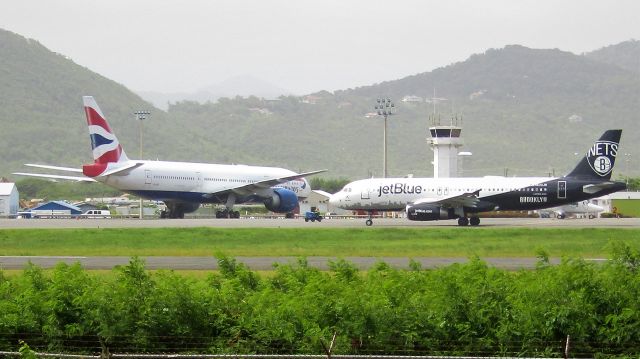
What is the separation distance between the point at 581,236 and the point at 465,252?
1153 centimetres

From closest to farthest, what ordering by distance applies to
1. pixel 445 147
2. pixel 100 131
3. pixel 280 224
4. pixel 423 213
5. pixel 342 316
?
1. pixel 342 316
2. pixel 423 213
3. pixel 280 224
4. pixel 100 131
5. pixel 445 147

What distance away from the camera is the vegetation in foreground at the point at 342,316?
58.0ft

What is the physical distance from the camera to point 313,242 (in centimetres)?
4794

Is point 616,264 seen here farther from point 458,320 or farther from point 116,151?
point 116,151

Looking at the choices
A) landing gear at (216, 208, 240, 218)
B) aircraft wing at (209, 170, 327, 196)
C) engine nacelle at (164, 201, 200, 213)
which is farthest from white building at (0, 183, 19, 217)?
aircraft wing at (209, 170, 327, 196)

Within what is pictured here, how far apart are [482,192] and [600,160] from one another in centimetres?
742

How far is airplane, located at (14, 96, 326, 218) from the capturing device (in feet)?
253

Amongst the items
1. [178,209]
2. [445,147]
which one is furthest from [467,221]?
[445,147]

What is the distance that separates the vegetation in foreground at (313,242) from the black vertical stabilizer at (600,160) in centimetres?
1109

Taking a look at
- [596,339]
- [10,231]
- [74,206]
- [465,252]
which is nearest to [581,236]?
[465,252]

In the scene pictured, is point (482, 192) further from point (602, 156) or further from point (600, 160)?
point (602, 156)

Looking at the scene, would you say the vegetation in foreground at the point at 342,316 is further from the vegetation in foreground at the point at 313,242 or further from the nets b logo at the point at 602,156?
the nets b logo at the point at 602,156

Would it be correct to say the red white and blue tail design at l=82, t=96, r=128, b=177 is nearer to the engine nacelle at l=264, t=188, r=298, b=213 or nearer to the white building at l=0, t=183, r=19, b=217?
the engine nacelle at l=264, t=188, r=298, b=213

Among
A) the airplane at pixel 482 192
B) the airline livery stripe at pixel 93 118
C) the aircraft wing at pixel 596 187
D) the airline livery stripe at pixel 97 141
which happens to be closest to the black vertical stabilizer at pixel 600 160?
the airplane at pixel 482 192
